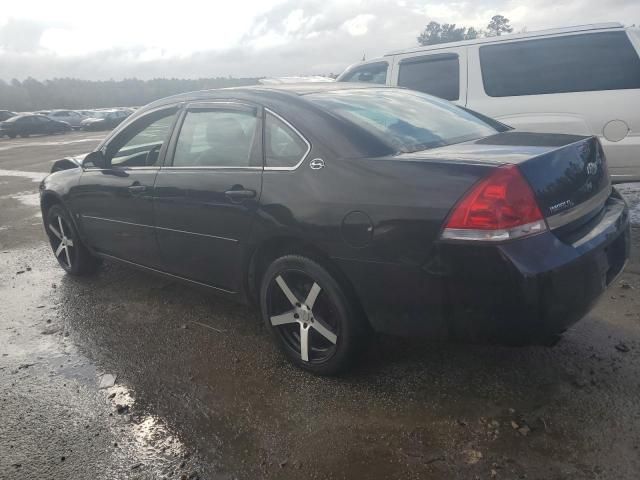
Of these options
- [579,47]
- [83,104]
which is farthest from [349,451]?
[83,104]

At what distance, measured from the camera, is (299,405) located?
279cm

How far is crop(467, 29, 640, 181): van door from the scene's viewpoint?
198 inches

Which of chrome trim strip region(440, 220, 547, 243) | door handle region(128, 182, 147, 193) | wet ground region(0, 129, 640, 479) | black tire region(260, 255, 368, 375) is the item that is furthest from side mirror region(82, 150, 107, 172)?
chrome trim strip region(440, 220, 547, 243)

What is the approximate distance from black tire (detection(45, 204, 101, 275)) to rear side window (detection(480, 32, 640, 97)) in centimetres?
439

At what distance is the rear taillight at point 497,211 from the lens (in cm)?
227

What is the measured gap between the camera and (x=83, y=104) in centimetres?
6638

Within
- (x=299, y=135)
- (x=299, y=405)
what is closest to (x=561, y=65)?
(x=299, y=135)

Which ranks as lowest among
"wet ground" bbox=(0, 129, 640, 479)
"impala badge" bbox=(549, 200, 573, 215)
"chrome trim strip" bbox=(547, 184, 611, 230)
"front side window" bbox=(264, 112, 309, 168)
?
"wet ground" bbox=(0, 129, 640, 479)

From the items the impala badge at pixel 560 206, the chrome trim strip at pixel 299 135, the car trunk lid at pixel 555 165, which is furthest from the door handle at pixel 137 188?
the impala badge at pixel 560 206

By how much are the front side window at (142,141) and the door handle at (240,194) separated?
0.94 meters

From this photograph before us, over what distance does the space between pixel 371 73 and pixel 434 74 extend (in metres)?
0.97

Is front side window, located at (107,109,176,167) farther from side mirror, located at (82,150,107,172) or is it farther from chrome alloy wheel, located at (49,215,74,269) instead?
chrome alloy wheel, located at (49,215,74,269)

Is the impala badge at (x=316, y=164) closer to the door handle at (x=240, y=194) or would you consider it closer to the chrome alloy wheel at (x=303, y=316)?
the door handle at (x=240, y=194)

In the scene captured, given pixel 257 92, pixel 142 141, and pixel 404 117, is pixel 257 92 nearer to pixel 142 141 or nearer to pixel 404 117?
pixel 404 117
